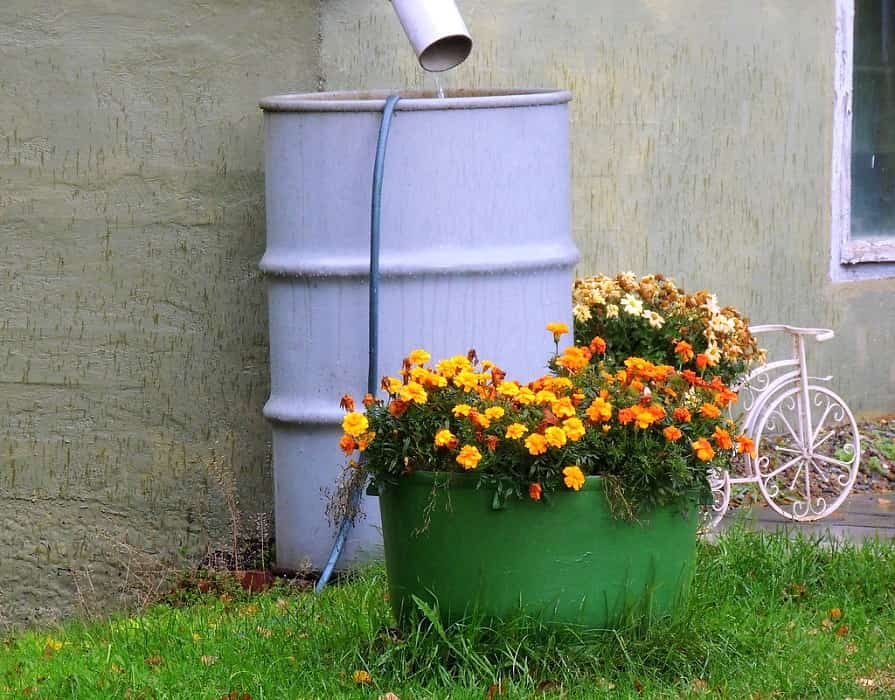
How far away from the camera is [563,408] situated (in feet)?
11.8

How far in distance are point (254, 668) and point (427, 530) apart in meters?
0.58

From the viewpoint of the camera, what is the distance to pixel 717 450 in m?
3.78

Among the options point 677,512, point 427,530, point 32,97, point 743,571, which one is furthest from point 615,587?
point 32,97

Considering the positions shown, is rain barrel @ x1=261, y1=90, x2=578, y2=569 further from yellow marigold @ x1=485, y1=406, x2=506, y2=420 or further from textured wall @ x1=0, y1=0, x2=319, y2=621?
yellow marigold @ x1=485, y1=406, x2=506, y2=420

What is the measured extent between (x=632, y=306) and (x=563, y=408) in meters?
1.88

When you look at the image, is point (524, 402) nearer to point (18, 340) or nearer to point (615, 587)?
point (615, 587)

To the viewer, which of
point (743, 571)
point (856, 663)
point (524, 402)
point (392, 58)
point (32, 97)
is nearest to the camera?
point (524, 402)

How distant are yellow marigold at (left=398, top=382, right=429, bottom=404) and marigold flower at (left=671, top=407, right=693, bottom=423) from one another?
1.92 ft

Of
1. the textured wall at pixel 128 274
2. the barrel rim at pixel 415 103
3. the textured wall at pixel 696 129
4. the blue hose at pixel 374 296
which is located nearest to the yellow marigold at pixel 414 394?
the blue hose at pixel 374 296

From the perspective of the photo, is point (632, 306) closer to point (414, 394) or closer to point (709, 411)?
point (709, 411)

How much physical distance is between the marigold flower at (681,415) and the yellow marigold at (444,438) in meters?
0.53

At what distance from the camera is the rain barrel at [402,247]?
186 inches

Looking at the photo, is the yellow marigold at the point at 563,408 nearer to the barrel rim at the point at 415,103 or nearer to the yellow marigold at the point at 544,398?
the yellow marigold at the point at 544,398

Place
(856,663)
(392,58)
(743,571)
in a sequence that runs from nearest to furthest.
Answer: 1. (856,663)
2. (743,571)
3. (392,58)
